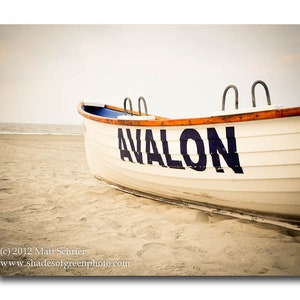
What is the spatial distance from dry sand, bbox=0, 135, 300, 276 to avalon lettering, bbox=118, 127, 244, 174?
1.48ft

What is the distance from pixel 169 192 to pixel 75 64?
59.8 inches

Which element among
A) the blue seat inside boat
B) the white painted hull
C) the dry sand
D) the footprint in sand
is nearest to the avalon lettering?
the white painted hull

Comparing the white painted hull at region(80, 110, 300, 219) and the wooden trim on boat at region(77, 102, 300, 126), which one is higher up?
the wooden trim on boat at region(77, 102, 300, 126)

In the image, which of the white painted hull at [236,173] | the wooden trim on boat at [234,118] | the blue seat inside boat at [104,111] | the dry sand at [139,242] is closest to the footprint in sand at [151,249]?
the dry sand at [139,242]

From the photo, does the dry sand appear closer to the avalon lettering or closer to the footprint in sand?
the footprint in sand

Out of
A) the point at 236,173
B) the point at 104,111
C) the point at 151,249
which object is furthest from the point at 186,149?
the point at 104,111

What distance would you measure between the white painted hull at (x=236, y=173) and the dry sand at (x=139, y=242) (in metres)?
0.18

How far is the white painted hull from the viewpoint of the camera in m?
1.49

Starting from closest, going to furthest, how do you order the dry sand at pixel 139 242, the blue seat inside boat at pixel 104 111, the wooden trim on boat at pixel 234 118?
the wooden trim on boat at pixel 234 118 < the dry sand at pixel 139 242 < the blue seat inside boat at pixel 104 111

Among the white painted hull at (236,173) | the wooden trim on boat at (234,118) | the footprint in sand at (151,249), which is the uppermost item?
the wooden trim on boat at (234,118)

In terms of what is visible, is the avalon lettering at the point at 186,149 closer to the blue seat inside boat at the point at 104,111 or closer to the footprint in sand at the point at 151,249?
the footprint in sand at the point at 151,249

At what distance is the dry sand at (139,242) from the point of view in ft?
5.09

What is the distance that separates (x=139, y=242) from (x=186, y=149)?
74 cm
